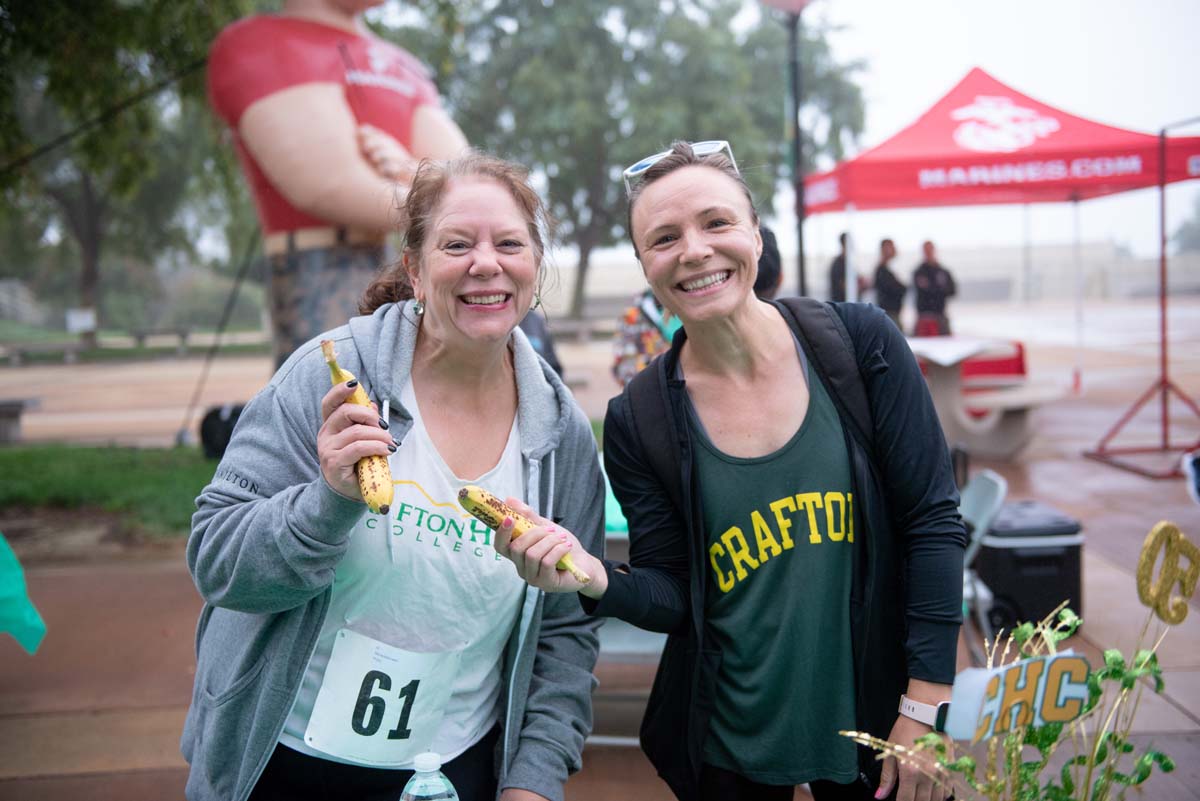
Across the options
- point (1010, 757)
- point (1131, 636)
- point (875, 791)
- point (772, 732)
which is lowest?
point (1131, 636)

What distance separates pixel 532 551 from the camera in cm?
157

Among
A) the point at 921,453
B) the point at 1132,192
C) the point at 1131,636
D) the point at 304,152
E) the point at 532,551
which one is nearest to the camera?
the point at 532,551

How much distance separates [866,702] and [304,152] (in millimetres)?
3988

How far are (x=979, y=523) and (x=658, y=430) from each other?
100 inches

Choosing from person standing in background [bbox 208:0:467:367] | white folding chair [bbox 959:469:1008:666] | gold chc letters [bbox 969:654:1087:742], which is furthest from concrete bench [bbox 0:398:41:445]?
gold chc letters [bbox 969:654:1087:742]

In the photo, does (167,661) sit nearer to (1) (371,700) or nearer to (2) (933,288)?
(1) (371,700)

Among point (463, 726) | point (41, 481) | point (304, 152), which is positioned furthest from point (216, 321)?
point (463, 726)

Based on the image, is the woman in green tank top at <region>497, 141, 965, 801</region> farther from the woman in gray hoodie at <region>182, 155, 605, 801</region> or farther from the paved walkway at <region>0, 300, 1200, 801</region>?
the paved walkway at <region>0, 300, 1200, 801</region>

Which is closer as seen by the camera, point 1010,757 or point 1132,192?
point 1010,757

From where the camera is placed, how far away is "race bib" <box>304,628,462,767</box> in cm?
178

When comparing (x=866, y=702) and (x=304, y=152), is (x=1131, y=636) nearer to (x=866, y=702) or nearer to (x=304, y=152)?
(x=866, y=702)

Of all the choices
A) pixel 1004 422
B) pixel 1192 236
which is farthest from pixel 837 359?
pixel 1192 236

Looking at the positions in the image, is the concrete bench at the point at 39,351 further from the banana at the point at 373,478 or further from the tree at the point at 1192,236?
the tree at the point at 1192,236

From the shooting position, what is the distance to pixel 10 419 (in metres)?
11.3
